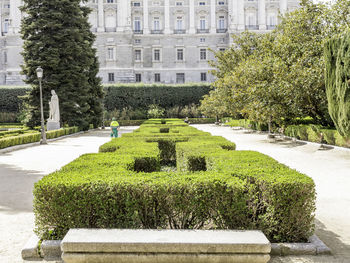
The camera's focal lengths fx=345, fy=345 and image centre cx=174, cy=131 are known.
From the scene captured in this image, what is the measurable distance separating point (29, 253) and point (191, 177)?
1.96 meters

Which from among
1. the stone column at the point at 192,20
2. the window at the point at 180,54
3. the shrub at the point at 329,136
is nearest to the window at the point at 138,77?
the window at the point at 180,54

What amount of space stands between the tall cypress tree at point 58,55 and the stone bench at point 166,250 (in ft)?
70.9

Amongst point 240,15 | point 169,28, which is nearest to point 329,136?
point 240,15

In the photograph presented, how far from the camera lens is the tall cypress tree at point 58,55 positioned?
2342 cm

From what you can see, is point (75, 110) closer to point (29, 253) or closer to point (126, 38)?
point (29, 253)

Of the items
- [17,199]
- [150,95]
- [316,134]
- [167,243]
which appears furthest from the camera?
[150,95]

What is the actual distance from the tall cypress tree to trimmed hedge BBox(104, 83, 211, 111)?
1501 cm

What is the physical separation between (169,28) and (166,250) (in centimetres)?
5456

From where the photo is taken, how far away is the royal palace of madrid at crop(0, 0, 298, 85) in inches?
2067

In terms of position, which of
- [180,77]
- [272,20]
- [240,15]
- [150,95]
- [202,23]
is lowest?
[150,95]

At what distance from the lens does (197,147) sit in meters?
7.18

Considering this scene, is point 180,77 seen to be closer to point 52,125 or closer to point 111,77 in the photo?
point 111,77

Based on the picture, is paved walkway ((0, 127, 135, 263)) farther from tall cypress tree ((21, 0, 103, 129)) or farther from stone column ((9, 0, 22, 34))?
Answer: stone column ((9, 0, 22, 34))

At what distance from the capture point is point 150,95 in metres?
41.3
